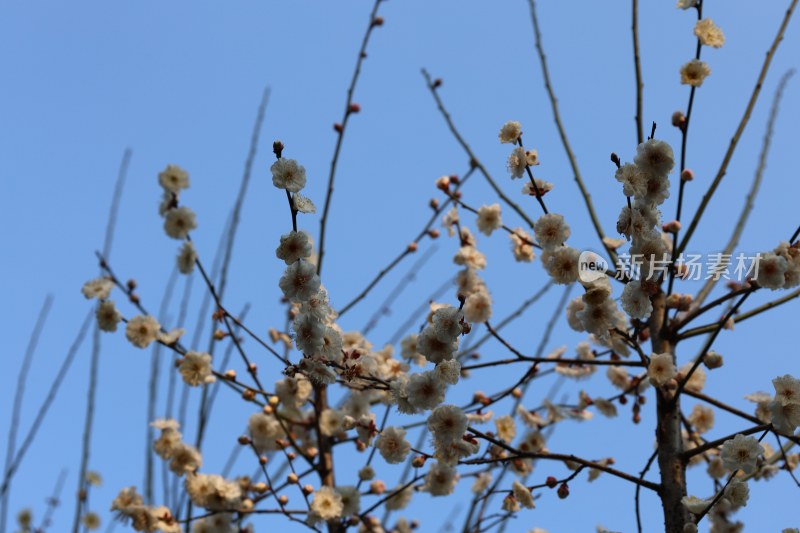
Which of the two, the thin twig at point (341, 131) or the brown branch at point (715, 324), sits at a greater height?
the thin twig at point (341, 131)

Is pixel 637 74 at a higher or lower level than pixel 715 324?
higher

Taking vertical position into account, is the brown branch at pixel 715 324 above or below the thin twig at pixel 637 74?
below

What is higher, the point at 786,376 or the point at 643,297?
the point at 643,297

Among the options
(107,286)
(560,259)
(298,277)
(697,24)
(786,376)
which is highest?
(697,24)

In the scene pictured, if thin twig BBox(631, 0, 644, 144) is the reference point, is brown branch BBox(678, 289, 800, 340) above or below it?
below

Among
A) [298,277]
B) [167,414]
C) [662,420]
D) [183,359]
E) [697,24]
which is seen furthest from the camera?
[167,414]

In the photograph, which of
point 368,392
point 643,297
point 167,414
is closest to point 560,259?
point 643,297

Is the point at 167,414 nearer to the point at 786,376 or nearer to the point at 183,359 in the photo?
the point at 183,359

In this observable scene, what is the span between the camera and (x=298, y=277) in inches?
92.9

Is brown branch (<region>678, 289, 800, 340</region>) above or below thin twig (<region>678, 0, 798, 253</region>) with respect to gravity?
below

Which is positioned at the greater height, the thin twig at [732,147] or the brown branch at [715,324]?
the thin twig at [732,147]

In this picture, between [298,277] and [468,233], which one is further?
[468,233]

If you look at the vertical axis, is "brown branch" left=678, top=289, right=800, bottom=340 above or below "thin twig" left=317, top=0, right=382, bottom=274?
below

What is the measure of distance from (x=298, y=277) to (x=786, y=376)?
146 centimetres
